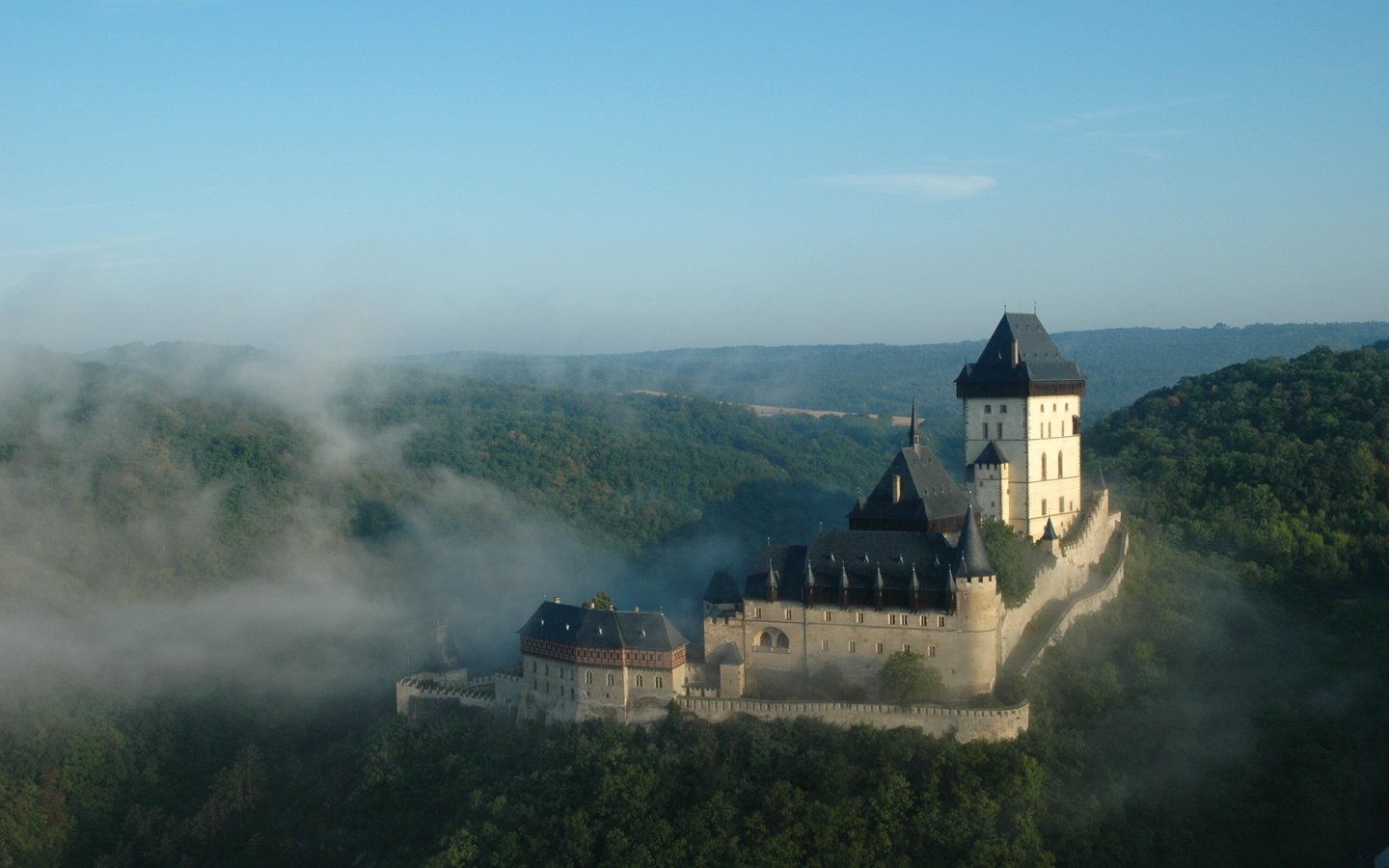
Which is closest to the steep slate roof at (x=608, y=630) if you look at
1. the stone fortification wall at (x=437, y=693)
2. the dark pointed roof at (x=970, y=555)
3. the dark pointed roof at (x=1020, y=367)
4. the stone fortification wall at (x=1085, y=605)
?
the stone fortification wall at (x=437, y=693)

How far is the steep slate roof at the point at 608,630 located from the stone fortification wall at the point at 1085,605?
13112 millimetres

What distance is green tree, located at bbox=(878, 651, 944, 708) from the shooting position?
4500 cm

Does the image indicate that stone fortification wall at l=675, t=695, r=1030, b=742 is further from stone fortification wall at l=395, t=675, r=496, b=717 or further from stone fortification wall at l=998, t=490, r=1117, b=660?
stone fortification wall at l=395, t=675, r=496, b=717

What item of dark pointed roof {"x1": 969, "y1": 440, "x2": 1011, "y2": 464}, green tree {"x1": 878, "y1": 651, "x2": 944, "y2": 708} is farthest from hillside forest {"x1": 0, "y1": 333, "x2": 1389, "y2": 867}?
dark pointed roof {"x1": 969, "y1": 440, "x2": 1011, "y2": 464}

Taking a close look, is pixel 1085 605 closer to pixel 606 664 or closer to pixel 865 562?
pixel 865 562

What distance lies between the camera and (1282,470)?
217 feet

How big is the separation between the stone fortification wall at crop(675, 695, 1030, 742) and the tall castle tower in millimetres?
12697

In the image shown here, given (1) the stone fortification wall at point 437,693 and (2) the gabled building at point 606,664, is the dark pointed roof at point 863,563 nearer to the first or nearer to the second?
(2) the gabled building at point 606,664

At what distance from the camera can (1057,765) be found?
43.9 metres

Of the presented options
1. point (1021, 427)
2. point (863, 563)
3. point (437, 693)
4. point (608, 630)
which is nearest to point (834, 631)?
point (863, 563)

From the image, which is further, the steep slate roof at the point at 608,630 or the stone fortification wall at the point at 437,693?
the stone fortification wall at the point at 437,693

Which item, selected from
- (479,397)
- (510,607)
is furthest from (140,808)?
(479,397)

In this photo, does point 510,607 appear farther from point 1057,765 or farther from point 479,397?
point 479,397

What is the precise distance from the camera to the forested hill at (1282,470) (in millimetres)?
60812
